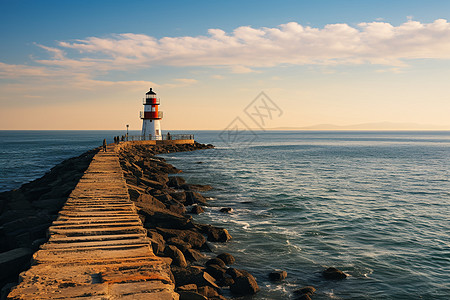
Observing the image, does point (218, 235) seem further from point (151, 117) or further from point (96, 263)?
point (151, 117)

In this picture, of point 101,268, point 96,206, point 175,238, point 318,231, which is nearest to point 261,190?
point 318,231

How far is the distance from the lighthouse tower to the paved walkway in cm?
4246

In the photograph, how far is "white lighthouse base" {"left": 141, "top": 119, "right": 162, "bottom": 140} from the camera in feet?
171

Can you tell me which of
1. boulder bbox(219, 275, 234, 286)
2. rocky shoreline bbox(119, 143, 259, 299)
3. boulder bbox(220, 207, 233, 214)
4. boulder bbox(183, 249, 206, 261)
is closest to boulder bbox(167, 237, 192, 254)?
rocky shoreline bbox(119, 143, 259, 299)

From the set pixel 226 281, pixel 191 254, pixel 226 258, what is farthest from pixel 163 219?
pixel 226 281

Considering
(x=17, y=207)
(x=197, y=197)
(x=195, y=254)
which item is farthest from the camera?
(x=197, y=197)

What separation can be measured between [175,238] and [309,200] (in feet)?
34.8

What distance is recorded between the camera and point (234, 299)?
7.37 m

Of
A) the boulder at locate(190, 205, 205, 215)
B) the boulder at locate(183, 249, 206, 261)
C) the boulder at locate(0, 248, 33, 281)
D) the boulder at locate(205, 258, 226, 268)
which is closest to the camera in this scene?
the boulder at locate(0, 248, 33, 281)

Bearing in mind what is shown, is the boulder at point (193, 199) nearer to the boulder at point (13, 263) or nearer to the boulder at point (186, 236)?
the boulder at point (186, 236)

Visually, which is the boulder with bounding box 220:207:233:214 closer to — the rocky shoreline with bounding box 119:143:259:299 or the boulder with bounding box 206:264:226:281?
the rocky shoreline with bounding box 119:143:259:299

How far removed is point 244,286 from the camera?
7691 millimetres

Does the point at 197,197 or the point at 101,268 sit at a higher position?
the point at 101,268

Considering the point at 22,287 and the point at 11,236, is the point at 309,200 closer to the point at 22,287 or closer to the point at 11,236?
the point at 11,236
